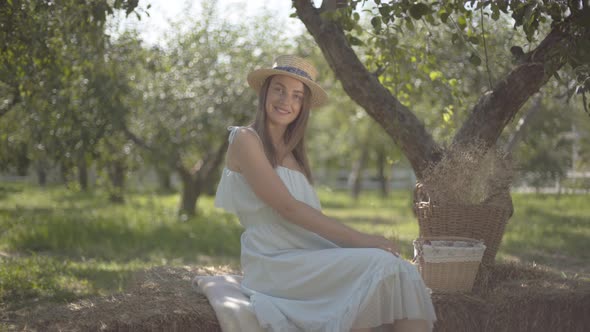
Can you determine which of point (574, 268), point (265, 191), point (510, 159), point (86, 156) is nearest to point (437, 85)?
point (510, 159)

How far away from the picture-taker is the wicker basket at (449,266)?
12.4 feet

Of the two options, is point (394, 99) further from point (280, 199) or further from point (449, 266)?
point (280, 199)

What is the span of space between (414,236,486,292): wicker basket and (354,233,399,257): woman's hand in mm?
602

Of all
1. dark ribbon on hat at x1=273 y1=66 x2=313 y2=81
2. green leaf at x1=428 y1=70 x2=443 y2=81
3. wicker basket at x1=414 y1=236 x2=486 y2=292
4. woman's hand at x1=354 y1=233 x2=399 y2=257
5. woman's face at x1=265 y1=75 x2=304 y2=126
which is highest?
green leaf at x1=428 y1=70 x2=443 y2=81

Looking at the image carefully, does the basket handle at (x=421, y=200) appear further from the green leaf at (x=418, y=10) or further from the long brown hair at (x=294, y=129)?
the green leaf at (x=418, y=10)

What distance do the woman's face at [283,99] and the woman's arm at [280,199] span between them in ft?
0.86

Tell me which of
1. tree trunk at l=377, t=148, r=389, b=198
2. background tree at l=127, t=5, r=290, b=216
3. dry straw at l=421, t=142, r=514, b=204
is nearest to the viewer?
dry straw at l=421, t=142, r=514, b=204

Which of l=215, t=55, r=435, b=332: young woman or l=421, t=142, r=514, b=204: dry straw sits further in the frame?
l=421, t=142, r=514, b=204: dry straw

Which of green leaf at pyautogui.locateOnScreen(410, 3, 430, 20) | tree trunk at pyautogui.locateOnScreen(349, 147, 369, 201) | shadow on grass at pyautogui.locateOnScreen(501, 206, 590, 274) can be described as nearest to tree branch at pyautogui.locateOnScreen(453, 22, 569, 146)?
green leaf at pyautogui.locateOnScreen(410, 3, 430, 20)

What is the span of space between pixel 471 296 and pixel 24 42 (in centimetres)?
388

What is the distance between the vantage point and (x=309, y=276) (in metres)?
3.20

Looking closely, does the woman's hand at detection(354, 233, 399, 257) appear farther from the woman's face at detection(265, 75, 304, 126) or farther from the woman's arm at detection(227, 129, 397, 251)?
the woman's face at detection(265, 75, 304, 126)

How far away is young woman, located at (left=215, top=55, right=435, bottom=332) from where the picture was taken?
3.01 meters

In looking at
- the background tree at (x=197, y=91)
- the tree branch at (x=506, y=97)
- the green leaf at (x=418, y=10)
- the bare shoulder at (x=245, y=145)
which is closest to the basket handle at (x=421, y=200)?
the tree branch at (x=506, y=97)
